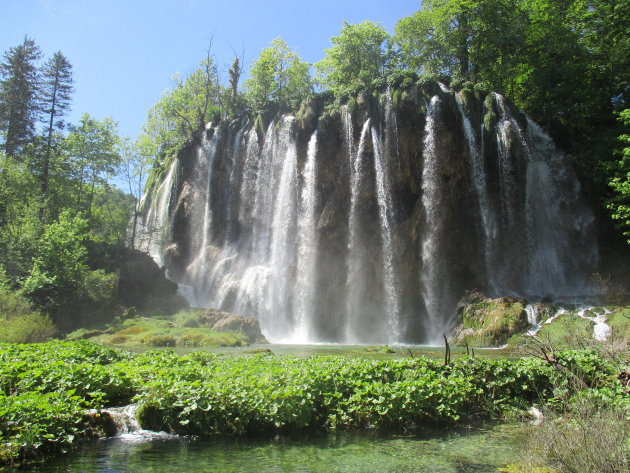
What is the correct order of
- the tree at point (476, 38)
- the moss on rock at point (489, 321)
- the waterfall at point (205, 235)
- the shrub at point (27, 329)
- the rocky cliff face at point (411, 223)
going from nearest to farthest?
the shrub at point (27, 329)
the moss on rock at point (489, 321)
the rocky cliff face at point (411, 223)
the tree at point (476, 38)
the waterfall at point (205, 235)

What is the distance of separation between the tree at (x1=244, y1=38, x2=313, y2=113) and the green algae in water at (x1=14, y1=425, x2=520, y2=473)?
1863 inches

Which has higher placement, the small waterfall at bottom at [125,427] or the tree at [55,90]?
the tree at [55,90]

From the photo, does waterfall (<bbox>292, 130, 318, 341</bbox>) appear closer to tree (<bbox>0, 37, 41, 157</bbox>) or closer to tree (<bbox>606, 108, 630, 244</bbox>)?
tree (<bbox>606, 108, 630, 244</bbox>)

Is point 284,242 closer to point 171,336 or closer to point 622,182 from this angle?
point 171,336

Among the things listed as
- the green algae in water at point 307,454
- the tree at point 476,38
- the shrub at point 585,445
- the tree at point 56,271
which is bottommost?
the green algae in water at point 307,454

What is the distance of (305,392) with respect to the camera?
7.37 metres

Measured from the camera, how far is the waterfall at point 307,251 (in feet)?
102

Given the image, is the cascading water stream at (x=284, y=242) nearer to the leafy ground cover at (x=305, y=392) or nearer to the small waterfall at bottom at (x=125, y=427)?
the leafy ground cover at (x=305, y=392)

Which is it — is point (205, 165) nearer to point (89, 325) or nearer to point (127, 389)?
point (89, 325)

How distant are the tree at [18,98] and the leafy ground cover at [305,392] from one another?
4286 centimetres

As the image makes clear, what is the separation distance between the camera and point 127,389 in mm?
8500

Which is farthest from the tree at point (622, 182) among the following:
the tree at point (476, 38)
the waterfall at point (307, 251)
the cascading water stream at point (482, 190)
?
the waterfall at point (307, 251)

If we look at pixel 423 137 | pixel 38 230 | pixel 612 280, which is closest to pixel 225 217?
pixel 38 230

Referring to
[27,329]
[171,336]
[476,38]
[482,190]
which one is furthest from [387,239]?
[27,329]
